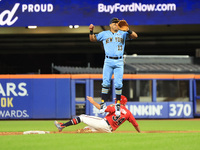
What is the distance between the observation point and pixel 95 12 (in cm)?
1777

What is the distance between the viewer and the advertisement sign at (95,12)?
17.5 metres

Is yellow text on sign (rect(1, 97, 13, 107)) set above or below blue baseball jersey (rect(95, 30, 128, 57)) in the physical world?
below

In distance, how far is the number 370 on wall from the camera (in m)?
16.6

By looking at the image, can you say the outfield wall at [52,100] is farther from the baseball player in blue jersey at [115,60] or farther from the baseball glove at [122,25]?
the baseball glove at [122,25]

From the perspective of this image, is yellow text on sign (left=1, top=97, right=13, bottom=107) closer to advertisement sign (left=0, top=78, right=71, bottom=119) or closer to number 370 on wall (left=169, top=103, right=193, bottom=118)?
advertisement sign (left=0, top=78, right=71, bottom=119)

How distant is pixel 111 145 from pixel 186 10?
13067mm

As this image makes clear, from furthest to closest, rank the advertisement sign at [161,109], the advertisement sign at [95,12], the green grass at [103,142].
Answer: the advertisement sign at [95,12] → the advertisement sign at [161,109] → the green grass at [103,142]

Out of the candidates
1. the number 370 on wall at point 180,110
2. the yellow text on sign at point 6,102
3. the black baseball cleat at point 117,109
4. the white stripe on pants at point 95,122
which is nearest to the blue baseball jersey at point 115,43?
the black baseball cleat at point 117,109

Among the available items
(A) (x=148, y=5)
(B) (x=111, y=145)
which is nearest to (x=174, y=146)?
(B) (x=111, y=145)

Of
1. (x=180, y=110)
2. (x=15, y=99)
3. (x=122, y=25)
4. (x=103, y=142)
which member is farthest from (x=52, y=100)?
(x=103, y=142)

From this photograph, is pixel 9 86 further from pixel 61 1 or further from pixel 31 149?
pixel 31 149

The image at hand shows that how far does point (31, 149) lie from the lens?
5430mm

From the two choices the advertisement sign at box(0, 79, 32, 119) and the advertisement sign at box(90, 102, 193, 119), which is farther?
the advertisement sign at box(90, 102, 193, 119)

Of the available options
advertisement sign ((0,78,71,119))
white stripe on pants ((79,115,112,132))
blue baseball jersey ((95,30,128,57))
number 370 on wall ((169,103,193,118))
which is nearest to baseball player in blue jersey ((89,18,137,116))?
blue baseball jersey ((95,30,128,57))
